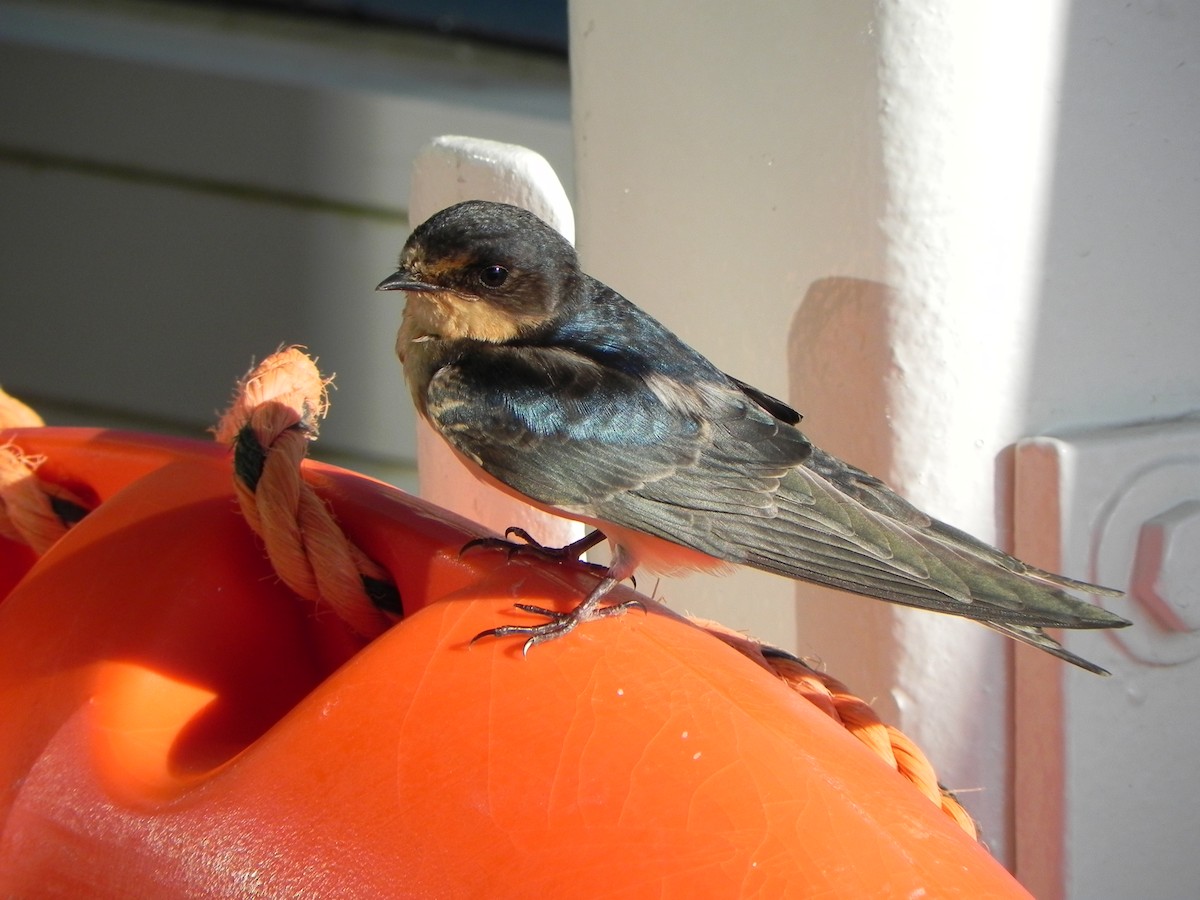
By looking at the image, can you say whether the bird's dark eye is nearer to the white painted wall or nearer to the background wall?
the white painted wall

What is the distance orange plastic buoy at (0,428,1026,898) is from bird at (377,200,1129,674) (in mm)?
199

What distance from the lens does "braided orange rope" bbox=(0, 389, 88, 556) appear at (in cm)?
106

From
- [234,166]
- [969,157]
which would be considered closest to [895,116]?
[969,157]

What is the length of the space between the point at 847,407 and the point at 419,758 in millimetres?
639

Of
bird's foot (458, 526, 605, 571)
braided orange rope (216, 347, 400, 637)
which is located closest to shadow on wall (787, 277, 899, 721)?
bird's foot (458, 526, 605, 571)

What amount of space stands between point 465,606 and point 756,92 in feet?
2.05

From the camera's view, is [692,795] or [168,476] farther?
[168,476]

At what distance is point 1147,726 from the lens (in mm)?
1209

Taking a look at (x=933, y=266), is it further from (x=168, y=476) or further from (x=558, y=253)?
(x=168, y=476)

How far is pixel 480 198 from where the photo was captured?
1310 millimetres

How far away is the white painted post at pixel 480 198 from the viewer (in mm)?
1282

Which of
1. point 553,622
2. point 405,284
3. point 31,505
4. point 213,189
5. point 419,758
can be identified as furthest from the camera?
point 213,189

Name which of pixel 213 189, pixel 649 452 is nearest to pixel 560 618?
pixel 649 452

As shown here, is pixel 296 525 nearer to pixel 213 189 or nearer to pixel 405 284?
pixel 405 284
